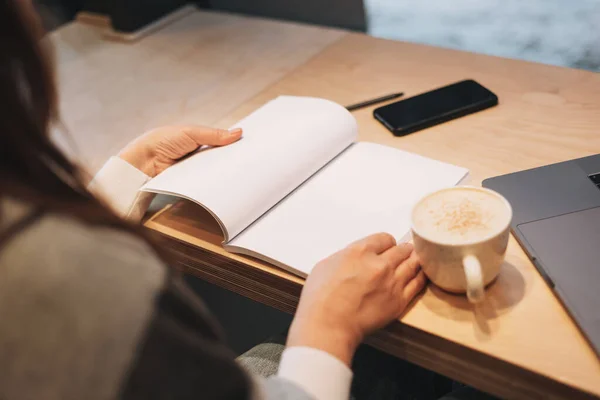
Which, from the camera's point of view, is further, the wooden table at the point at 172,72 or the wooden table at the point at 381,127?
the wooden table at the point at 172,72

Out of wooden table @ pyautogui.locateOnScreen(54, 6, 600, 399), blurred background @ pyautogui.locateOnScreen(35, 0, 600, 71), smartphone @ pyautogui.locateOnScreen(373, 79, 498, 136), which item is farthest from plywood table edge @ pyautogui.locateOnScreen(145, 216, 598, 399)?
blurred background @ pyautogui.locateOnScreen(35, 0, 600, 71)

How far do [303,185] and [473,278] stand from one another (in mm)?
338

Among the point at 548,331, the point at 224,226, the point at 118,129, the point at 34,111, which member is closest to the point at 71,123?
the point at 118,129

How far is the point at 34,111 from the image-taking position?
446 mm

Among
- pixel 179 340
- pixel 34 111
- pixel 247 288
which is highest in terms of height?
pixel 34 111

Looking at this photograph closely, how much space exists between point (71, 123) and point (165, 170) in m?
0.50

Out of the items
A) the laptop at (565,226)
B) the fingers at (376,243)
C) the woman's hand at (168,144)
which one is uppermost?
the woman's hand at (168,144)

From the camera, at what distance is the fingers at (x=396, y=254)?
0.71 m

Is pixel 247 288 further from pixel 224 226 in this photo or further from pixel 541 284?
pixel 541 284

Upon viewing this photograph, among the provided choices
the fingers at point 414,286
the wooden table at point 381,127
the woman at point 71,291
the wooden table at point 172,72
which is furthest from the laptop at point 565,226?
the wooden table at point 172,72

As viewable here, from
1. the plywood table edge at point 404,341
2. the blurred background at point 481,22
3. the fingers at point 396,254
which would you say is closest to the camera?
the plywood table edge at point 404,341

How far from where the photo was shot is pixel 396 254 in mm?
718

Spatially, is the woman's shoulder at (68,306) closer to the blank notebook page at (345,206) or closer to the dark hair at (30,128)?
the dark hair at (30,128)

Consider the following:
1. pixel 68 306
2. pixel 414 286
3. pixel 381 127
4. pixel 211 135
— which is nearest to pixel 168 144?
pixel 211 135
